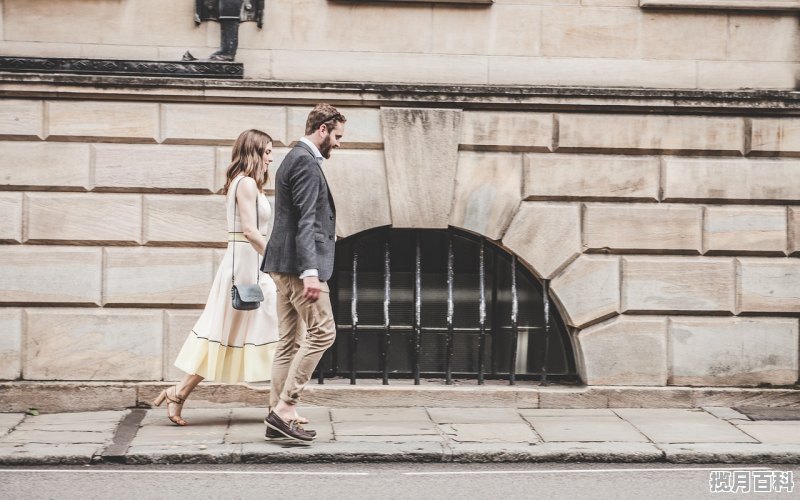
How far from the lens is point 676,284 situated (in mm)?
9516

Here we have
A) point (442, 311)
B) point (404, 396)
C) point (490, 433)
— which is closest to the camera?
point (490, 433)

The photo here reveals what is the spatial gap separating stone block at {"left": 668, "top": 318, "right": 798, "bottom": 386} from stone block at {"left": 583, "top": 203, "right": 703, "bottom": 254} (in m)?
0.68

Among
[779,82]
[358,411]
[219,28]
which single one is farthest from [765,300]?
[219,28]

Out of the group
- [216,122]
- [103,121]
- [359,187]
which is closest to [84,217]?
[103,121]

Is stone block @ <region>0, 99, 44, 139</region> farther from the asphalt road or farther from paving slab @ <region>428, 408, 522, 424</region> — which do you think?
paving slab @ <region>428, 408, 522, 424</region>

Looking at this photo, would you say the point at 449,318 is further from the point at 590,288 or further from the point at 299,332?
the point at 299,332

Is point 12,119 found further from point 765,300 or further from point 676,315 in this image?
point 765,300

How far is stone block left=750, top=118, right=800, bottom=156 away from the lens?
9.56 metres

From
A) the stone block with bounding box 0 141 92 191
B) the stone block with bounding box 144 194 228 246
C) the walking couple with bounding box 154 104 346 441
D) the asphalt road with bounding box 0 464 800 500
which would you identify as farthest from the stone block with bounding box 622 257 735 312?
the stone block with bounding box 0 141 92 191

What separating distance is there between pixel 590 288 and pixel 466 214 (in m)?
1.22

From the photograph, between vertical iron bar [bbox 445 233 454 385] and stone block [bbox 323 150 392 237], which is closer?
stone block [bbox 323 150 392 237]

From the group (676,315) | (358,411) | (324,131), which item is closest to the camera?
(324,131)

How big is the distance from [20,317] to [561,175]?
4.60 metres

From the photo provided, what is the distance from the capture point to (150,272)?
30.0ft
